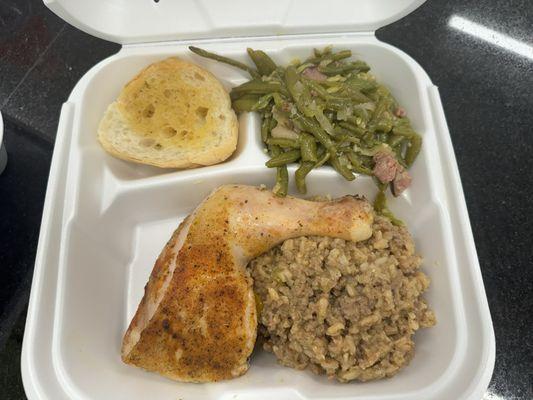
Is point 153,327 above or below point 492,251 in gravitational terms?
above

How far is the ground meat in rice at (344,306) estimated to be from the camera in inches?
65.1

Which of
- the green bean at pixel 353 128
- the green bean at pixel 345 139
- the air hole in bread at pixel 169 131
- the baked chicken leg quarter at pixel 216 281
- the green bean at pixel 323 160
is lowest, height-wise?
the baked chicken leg quarter at pixel 216 281

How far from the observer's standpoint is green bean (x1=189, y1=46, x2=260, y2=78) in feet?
7.38

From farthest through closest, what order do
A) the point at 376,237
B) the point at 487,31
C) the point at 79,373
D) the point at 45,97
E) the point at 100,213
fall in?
the point at 487,31
the point at 45,97
the point at 100,213
the point at 376,237
the point at 79,373

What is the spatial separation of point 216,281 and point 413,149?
1.08m

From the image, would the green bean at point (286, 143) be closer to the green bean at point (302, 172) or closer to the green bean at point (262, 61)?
the green bean at point (302, 172)

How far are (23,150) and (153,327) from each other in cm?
155

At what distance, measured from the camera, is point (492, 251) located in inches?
88.5

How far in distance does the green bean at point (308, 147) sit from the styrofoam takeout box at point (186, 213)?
0.11 metres

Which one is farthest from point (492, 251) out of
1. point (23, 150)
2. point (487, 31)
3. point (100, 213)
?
point (23, 150)

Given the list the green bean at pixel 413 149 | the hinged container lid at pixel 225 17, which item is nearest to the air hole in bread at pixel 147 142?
the hinged container lid at pixel 225 17

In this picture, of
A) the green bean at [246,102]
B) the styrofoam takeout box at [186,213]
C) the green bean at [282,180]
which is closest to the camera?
the styrofoam takeout box at [186,213]

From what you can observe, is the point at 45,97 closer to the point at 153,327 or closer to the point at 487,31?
the point at 153,327

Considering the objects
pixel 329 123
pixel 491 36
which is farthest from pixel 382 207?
pixel 491 36
